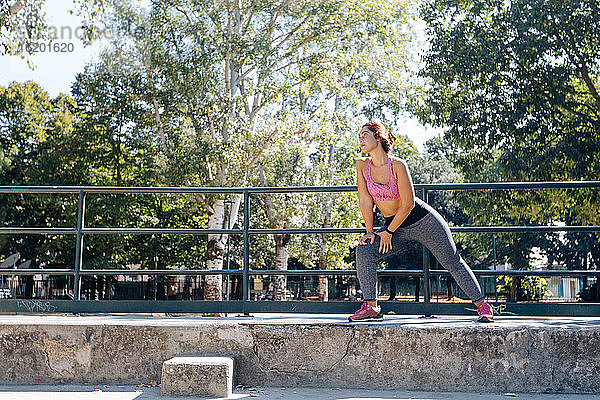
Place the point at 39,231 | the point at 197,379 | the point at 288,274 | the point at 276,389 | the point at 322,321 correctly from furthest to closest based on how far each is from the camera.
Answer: the point at 39,231
the point at 288,274
the point at 322,321
the point at 276,389
the point at 197,379

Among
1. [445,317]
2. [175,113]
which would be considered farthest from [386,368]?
[175,113]

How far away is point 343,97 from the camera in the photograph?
31000 mm

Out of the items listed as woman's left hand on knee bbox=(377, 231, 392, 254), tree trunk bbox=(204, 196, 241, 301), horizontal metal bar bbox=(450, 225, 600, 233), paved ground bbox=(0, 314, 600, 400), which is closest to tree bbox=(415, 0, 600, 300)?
Result: tree trunk bbox=(204, 196, 241, 301)

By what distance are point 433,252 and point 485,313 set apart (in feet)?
2.18

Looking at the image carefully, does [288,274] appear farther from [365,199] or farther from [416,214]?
[416,214]

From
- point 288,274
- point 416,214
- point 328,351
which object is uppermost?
point 416,214

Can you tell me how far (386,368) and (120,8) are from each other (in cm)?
2535

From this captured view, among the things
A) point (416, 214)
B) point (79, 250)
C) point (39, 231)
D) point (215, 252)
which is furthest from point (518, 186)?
point (215, 252)

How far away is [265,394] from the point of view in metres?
5.02

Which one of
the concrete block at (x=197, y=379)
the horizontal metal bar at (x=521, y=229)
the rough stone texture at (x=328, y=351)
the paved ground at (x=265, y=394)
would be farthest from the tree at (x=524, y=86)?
the concrete block at (x=197, y=379)

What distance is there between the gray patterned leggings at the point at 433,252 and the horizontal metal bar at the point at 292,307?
0.38 metres

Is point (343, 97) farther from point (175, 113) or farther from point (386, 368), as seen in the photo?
point (386, 368)

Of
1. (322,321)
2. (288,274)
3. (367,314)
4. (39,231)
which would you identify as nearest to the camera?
(367,314)

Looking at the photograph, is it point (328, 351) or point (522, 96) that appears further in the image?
point (522, 96)
